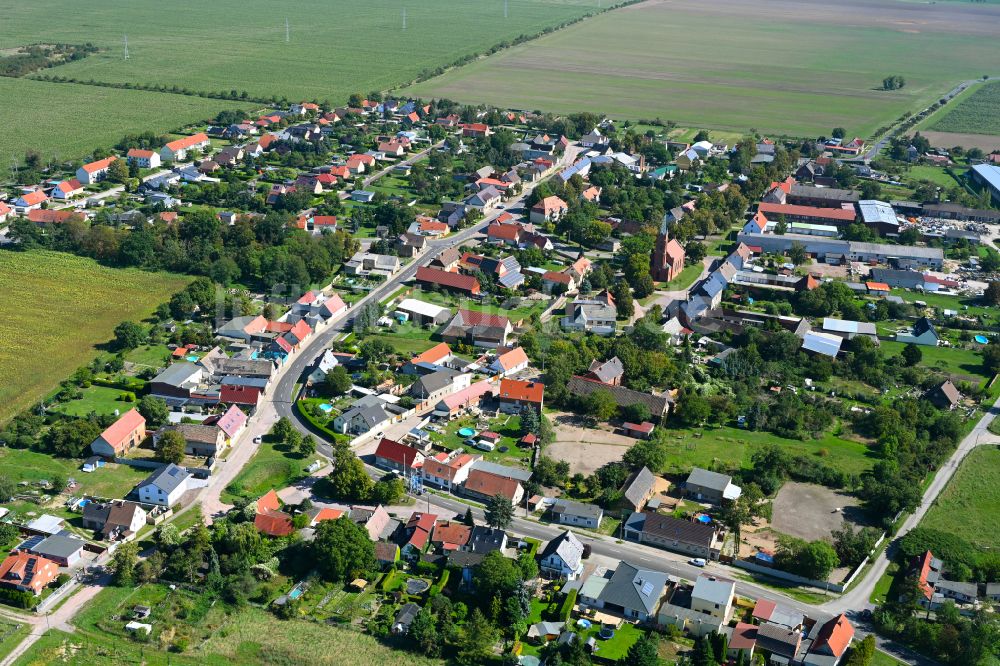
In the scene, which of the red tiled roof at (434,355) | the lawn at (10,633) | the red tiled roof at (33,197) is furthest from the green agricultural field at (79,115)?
the lawn at (10,633)

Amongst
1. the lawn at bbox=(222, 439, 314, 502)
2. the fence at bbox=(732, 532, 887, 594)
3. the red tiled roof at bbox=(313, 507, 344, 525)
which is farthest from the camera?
the lawn at bbox=(222, 439, 314, 502)

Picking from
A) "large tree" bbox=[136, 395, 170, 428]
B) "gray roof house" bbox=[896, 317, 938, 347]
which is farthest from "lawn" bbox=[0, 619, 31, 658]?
"gray roof house" bbox=[896, 317, 938, 347]

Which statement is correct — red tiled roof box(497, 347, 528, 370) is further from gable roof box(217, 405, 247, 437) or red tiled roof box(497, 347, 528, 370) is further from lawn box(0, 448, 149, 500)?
lawn box(0, 448, 149, 500)

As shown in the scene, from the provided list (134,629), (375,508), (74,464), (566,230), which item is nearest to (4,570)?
(134,629)

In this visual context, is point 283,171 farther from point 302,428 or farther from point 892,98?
point 892,98

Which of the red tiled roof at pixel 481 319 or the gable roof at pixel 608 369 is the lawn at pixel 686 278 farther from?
the gable roof at pixel 608 369
